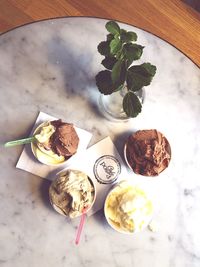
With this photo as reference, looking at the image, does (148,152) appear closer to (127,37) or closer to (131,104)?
(131,104)

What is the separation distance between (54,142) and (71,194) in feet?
0.43

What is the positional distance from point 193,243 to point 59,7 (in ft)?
3.11

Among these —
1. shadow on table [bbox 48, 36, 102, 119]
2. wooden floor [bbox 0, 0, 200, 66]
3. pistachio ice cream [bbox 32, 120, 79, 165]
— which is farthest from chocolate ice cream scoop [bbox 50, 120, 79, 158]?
wooden floor [bbox 0, 0, 200, 66]

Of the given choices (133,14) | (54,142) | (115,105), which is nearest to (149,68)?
(115,105)

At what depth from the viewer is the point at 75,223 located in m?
1.01

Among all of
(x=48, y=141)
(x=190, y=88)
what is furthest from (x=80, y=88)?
(x=190, y=88)

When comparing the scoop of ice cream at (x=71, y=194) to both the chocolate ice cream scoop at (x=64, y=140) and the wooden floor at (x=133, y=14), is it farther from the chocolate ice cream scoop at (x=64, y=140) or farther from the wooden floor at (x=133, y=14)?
the wooden floor at (x=133, y=14)

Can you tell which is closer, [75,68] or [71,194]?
[71,194]

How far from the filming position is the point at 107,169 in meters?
1.05

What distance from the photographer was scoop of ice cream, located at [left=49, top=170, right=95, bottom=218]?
976 millimetres

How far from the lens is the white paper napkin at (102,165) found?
1.04 m

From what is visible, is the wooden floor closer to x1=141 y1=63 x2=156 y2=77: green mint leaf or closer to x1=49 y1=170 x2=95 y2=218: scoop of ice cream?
x1=141 y1=63 x2=156 y2=77: green mint leaf

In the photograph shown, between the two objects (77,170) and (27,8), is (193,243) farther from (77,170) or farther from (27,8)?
(27,8)

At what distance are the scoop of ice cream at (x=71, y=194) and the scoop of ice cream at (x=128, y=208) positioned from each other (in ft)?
0.18
